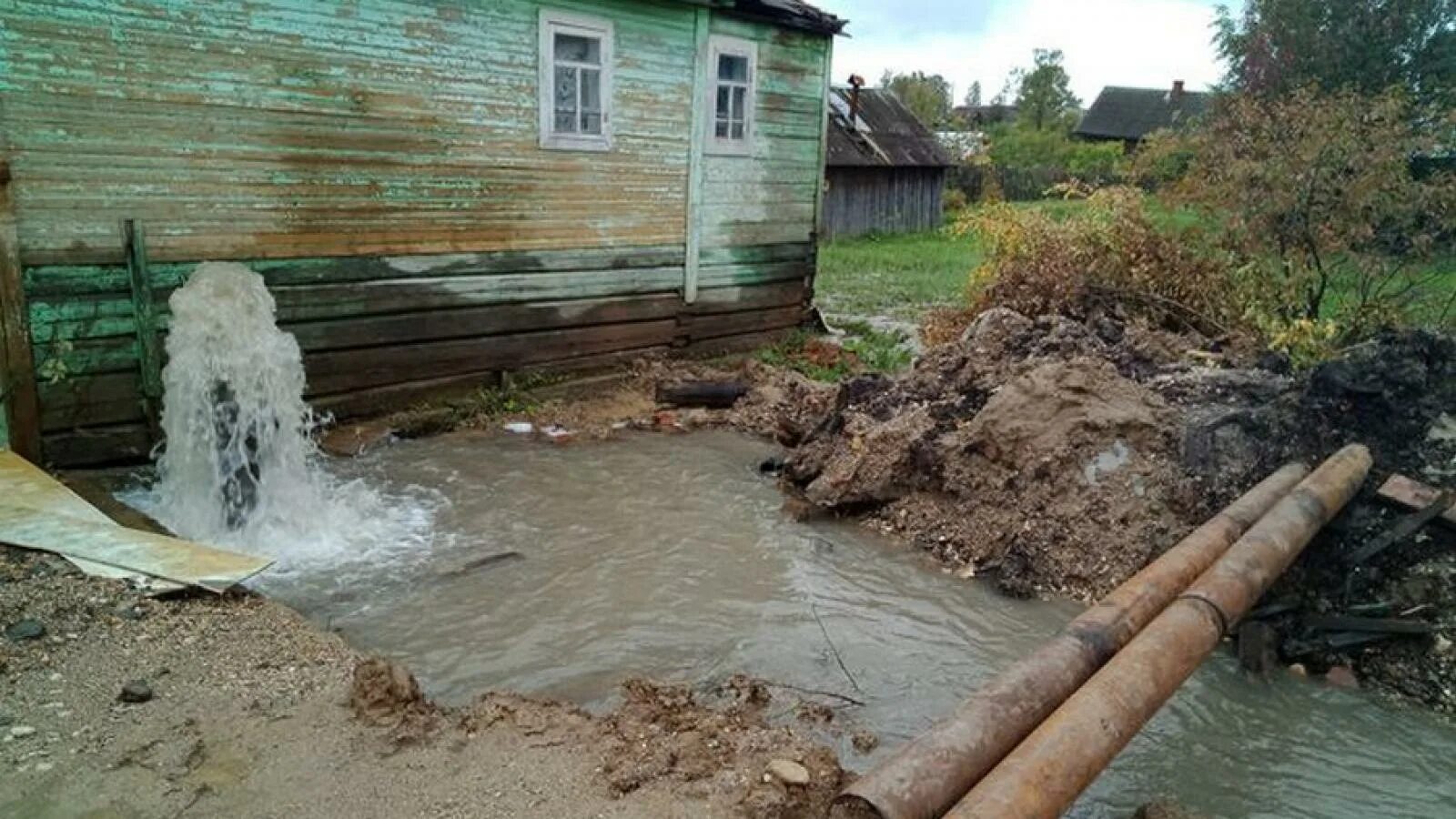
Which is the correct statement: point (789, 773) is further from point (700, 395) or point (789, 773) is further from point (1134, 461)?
point (700, 395)

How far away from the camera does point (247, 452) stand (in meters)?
6.43

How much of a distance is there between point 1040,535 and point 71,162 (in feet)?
22.9

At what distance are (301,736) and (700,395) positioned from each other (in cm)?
628

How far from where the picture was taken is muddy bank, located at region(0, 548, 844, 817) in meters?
3.41

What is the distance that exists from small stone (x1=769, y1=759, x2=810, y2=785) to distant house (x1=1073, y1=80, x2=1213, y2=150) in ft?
148

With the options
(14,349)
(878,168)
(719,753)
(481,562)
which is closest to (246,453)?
(14,349)

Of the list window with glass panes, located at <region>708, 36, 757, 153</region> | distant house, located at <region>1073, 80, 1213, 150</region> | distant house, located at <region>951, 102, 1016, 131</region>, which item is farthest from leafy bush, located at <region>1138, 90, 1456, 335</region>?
distant house, located at <region>951, 102, 1016, 131</region>

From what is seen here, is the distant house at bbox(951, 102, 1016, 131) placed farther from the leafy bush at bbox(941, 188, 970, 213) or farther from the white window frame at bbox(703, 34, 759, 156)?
the white window frame at bbox(703, 34, 759, 156)

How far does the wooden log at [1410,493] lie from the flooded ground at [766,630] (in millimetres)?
1240

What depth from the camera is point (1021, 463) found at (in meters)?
6.75

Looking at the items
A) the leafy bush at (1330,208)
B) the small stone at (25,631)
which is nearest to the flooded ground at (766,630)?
the small stone at (25,631)

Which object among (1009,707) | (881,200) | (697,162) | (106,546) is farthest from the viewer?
(881,200)

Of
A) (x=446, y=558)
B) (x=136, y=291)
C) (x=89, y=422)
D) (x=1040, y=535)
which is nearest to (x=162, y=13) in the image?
(x=136, y=291)

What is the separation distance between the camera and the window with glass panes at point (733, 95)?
10484 mm
